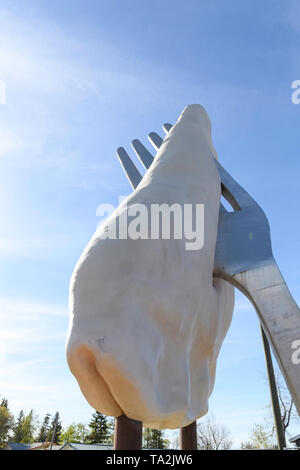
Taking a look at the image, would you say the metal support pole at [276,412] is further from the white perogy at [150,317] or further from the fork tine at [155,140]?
the fork tine at [155,140]

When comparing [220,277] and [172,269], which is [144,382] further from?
[220,277]

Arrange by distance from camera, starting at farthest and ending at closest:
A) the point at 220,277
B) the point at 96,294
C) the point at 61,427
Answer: the point at 61,427
the point at 220,277
the point at 96,294

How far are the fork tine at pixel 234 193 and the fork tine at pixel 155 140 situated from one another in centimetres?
377

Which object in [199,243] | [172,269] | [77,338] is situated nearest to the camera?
[77,338]

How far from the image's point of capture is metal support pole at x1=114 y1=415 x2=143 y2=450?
14.6 feet

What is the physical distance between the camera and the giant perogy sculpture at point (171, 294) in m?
4.38

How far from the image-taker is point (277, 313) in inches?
229

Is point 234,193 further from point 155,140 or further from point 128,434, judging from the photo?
point 128,434

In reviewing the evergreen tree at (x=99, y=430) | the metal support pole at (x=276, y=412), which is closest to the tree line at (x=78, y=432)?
the evergreen tree at (x=99, y=430)

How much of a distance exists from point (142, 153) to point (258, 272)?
6085 mm

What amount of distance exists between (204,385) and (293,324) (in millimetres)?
1857

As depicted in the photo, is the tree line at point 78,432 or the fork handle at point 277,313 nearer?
the fork handle at point 277,313
